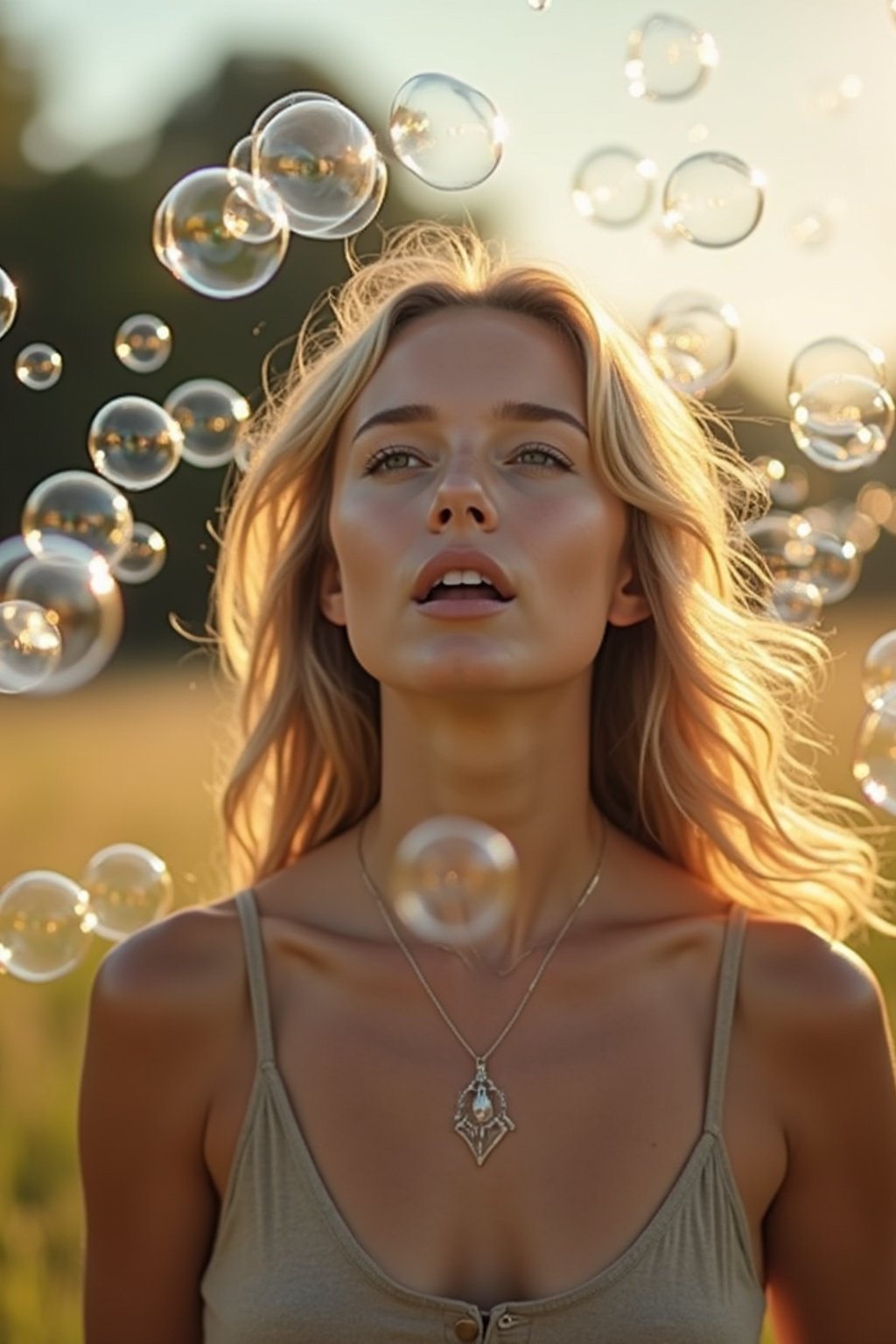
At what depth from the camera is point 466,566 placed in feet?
10.7

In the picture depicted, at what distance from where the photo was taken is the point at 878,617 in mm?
20219

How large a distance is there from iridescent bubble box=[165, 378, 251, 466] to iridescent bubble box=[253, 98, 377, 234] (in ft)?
2.43

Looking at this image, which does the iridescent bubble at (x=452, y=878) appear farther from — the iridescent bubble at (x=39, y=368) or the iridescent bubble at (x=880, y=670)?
the iridescent bubble at (x=39, y=368)

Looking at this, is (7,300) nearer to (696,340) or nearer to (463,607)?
(696,340)

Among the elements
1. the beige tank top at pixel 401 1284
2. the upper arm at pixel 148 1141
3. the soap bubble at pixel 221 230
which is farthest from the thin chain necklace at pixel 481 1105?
the soap bubble at pixel 221 230

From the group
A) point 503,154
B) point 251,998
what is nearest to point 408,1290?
point 251,998

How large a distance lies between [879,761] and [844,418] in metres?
1.05

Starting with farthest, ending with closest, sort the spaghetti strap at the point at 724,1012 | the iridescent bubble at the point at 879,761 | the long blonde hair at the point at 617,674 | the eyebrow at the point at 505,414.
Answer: the iridescent bubble at the point at 879,761 → the long blonde hair at the point at 617,674 → the eyebrow at the point at 505,414 → the spaghetti strap at the point at 724,1012

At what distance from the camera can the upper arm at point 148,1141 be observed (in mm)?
3350

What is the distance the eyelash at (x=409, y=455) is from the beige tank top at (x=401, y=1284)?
2.82ft

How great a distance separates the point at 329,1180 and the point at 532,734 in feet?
2.41

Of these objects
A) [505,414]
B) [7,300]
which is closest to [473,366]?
[505,414]

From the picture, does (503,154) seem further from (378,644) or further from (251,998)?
(251,998)

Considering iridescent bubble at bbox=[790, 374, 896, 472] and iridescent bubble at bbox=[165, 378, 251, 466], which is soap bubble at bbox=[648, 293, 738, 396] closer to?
iridescent bubble at bbox=[790, 374, 896, 472]
